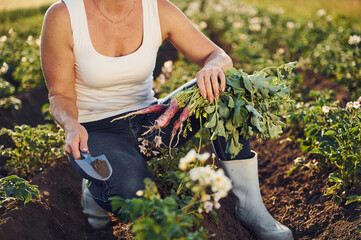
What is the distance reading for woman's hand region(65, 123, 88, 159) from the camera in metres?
1.94

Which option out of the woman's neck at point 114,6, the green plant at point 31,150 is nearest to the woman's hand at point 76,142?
the woman's neck at point 114,6

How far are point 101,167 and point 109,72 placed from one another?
0.57 m

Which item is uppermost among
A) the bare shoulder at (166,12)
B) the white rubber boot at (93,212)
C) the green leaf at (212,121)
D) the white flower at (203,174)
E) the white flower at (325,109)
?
the bare shoulder at (166,12)

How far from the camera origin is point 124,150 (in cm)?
226

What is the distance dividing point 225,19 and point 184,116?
659cm

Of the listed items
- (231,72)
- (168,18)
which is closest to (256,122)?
(231,72)

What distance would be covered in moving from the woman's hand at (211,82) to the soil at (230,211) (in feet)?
2.31

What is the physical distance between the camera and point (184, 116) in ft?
7.00

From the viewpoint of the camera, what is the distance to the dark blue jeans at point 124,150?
7.01 ft

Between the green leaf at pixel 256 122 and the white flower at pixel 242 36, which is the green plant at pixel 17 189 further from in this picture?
the white flower at pixel 242 36

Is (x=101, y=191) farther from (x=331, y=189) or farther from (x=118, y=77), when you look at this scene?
(x=331, y=189)

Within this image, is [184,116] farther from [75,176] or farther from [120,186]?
[75,176]

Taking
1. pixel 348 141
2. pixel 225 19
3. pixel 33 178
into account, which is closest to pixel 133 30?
pixel 33 178

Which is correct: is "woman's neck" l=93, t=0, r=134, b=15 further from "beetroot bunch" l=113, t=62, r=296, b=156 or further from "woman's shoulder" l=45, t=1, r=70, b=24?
"beetroot bunch" l=113, t=62, r=296, b=156
